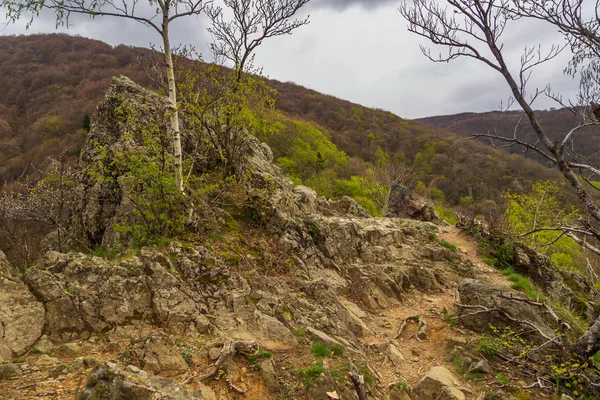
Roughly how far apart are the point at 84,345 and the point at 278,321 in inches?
138

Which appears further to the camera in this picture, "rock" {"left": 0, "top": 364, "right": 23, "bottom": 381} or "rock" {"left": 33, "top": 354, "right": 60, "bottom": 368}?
"rock" {"left": 33, "top": 354, "right": 60, "bottom": 368}

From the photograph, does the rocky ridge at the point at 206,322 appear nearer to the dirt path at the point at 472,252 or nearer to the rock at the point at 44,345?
the rock at the point at 44,345

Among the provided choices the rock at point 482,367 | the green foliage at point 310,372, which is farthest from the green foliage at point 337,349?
the rock at point 482,367

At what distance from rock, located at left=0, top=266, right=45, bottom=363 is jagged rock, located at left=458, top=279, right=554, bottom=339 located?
961cm

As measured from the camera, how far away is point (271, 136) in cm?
4500

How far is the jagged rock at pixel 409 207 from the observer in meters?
22.7

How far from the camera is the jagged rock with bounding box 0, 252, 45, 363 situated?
460 cm

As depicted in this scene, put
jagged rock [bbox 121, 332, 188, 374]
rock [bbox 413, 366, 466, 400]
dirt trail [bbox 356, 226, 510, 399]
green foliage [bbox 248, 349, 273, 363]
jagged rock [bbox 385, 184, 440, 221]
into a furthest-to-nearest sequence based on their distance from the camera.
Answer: jagged rock [bbox 385, 184, 440, 221]
dirt trail [bbox 356, 226, 510, 399]
rock [bbox 413, 366, 466, 400]
green foliage [bbox 248, 349, 273, 363]
jagged rock [bbox 121, 332, 188, 374]

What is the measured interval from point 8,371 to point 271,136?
139 feet

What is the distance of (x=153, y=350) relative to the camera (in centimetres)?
511

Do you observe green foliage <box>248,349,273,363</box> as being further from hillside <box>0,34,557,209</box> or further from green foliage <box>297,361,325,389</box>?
hillside <box>0,34,557,209</box>

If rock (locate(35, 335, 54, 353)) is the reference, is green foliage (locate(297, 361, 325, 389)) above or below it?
below

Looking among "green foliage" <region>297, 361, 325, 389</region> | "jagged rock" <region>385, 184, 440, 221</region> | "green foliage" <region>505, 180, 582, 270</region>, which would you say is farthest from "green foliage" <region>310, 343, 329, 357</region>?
"green foliage" <region>505, 180, 582, 270</region>

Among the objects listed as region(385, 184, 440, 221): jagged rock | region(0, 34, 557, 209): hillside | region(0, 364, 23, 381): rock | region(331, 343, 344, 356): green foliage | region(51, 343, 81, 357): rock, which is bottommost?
region(331, 343, 344, 356): green foliage
